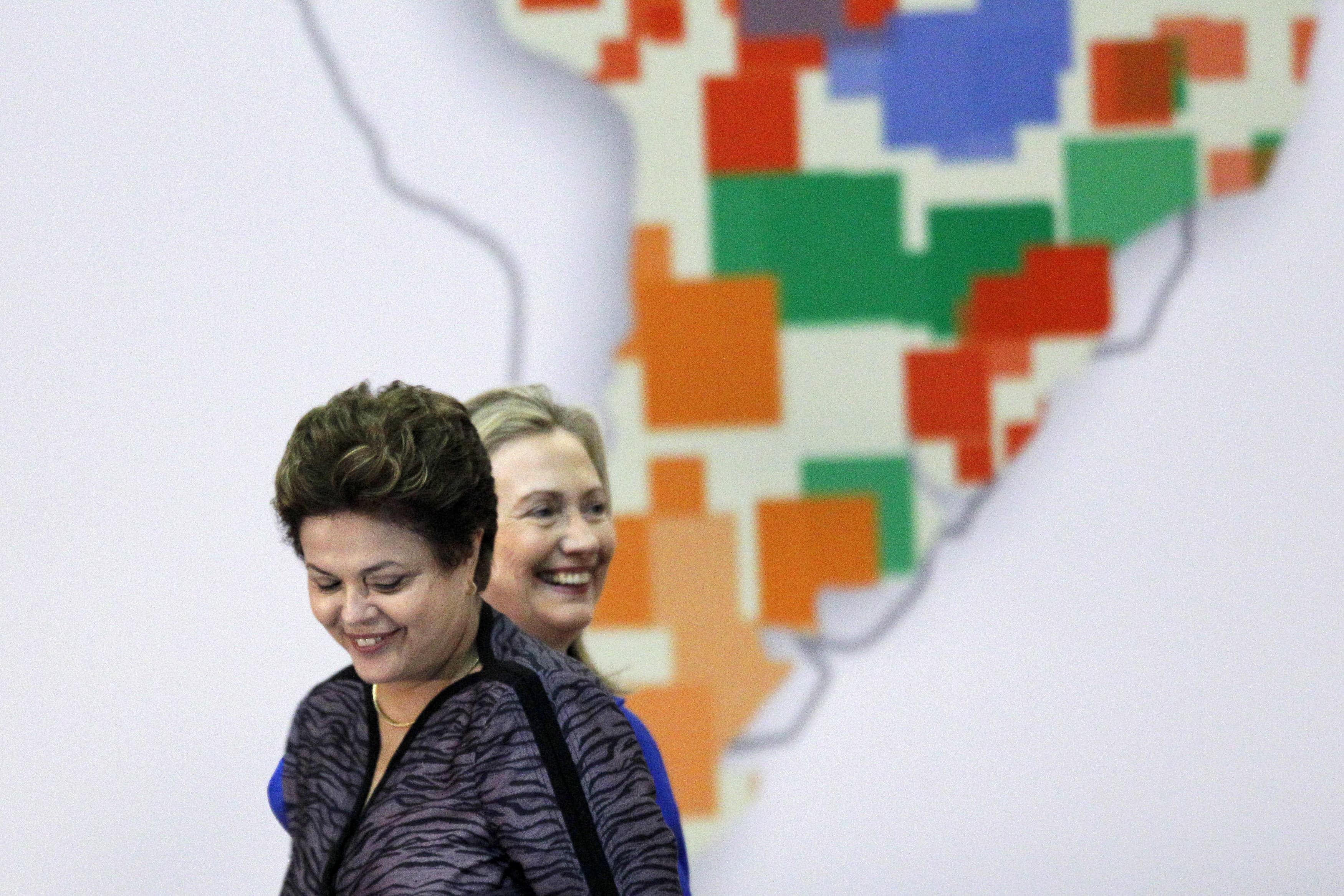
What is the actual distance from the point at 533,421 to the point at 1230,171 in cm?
128

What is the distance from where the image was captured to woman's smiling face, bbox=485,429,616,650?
5.57ft

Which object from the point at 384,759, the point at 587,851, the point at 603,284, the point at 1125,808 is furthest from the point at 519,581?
the point at 1125,808

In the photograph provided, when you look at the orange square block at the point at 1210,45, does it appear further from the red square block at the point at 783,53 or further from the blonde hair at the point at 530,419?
the blonde hair at the point at 530,419

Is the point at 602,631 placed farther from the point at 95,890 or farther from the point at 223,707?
the point at 95,890

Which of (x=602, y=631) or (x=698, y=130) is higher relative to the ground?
(x=698, y=130)

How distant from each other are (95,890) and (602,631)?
93cm

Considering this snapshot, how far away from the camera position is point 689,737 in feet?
7.68

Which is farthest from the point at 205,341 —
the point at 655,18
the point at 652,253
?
the point at 655,18

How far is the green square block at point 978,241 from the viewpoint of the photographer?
2.33 meters

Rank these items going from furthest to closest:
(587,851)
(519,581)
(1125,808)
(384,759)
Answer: (1125,808) < (519,581) < (384,759) < (587,851)

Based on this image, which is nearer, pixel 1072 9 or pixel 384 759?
pixel 384 759

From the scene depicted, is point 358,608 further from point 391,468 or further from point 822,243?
point 822,243

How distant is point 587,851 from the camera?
111cm

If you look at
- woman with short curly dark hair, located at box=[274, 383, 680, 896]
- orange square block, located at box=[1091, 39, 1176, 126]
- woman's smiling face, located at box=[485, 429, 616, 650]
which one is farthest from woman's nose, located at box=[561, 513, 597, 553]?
orange square block, located at box=[1091, 39, 1176, 126]
